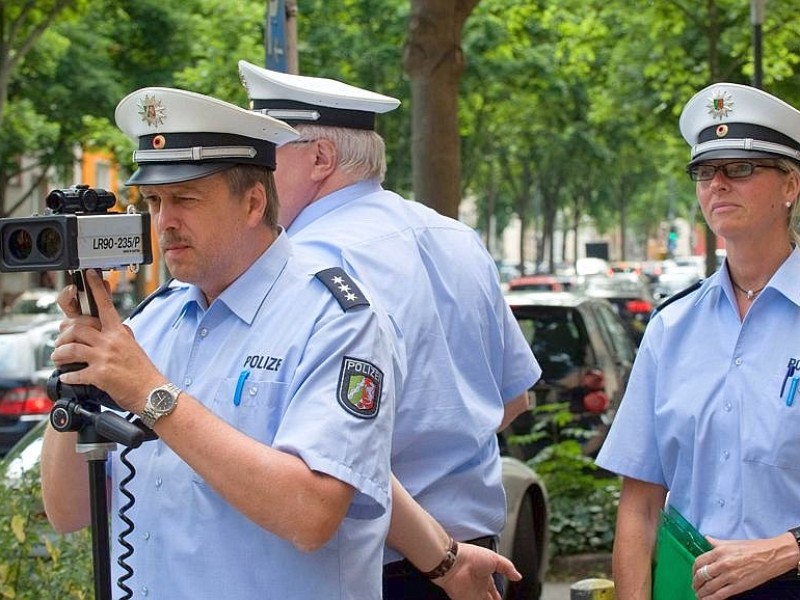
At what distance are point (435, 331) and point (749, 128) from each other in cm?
88

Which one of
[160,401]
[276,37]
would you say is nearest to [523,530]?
[276,37]

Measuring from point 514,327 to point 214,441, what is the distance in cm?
174

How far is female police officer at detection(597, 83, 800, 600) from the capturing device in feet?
10.7

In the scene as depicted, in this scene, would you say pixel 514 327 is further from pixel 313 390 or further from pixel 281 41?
pixel 281 41

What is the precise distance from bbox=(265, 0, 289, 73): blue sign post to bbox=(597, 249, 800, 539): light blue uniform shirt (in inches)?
182

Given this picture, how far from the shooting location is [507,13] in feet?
82.9

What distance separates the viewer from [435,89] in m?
10.3

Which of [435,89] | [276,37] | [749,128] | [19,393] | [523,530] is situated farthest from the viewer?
[19,393]

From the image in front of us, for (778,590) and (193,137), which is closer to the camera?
(193,137)

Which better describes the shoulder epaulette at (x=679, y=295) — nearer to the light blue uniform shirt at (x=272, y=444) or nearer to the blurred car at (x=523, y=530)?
the light blue uniform shirt at (x=272, y=444)

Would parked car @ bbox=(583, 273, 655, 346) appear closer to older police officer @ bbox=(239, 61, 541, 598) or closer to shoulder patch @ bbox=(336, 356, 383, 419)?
older police officer @ bbox=(239, 61, 541, 598)

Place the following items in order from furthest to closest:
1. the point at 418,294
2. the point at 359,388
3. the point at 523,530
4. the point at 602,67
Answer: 1. the point at 602,67
2. the point at 523,530
3. the point at 418,294
4. the point at 359,388

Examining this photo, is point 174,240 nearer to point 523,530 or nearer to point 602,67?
point 523,530

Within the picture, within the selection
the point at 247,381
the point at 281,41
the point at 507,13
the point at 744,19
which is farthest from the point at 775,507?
the point at 507,13
